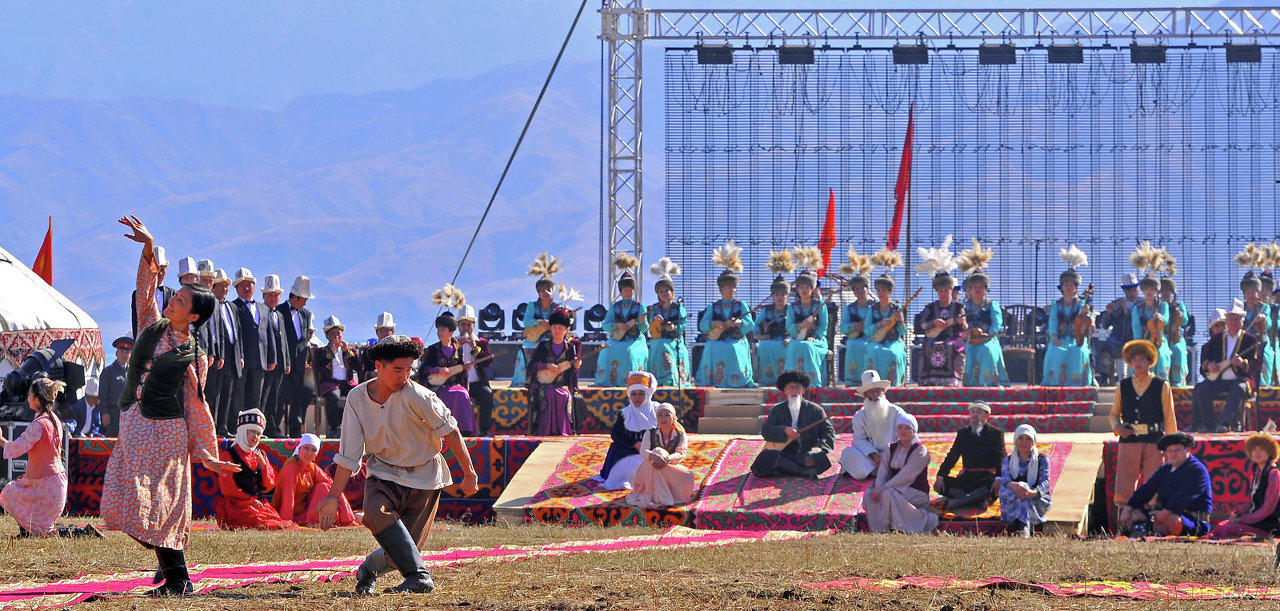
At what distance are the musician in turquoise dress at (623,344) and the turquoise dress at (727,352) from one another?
1.90 feet

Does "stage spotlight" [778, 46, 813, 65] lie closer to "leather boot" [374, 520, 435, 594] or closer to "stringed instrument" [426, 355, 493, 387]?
"stringed instrument" [426, 355, 493, 387]

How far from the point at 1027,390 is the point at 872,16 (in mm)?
7251

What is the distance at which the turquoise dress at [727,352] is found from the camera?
53.6 ft

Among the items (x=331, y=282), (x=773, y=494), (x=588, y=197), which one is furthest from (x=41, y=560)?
(x=588, y=197)

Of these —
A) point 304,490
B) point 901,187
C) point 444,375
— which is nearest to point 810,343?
point 444,375

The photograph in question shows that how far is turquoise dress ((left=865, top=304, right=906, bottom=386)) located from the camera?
16250 mm

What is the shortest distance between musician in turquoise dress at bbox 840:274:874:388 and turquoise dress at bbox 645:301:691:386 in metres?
1.50

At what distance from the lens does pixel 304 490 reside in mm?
12219

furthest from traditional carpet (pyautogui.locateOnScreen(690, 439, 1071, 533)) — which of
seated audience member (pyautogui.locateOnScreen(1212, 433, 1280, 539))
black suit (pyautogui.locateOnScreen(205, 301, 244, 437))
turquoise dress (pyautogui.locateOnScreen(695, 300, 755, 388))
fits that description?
black suit (pyautogui.locateOnScreen(205, 301, 244, 437))

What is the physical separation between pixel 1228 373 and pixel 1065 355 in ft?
7.28

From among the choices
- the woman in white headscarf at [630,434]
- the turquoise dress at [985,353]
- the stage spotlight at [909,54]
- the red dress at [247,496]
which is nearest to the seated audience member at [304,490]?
the red dress at [247,496]

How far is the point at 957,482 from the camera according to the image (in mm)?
11828

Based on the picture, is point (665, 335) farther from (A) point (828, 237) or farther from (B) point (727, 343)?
(A) point (828, 237)

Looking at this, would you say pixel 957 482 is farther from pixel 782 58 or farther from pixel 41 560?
pixel 782 58
